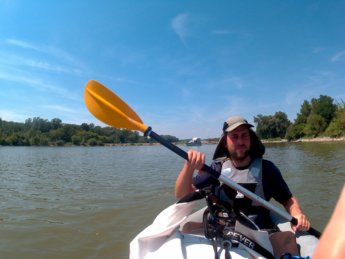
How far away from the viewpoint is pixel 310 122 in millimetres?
63469

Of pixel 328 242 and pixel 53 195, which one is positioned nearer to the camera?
pixel 328 242

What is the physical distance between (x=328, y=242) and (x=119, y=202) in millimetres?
6883

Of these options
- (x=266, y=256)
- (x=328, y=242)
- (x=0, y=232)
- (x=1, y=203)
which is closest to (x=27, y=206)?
(x=1, y=203)

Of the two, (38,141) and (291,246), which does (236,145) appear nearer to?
(291,246)

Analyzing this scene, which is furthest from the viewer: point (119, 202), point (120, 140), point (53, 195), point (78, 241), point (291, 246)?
point (120, 140)

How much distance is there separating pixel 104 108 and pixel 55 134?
94.3m

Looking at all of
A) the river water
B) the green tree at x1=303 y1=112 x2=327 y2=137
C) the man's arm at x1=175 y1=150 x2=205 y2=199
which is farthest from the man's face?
the green tree at x1=303 y1=112 x2=327 y2=137

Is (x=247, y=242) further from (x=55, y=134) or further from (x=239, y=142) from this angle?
(x=55, y=134)

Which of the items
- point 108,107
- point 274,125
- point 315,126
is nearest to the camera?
point 108,107

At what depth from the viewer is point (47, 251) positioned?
4.11 m

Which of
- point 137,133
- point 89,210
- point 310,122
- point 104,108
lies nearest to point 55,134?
point 137,133

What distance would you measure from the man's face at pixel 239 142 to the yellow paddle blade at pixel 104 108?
1055 millimetres

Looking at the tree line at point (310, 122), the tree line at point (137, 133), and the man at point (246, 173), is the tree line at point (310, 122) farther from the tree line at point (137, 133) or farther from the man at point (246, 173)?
the man at point (246, 173)

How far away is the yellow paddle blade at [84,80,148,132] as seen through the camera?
11.5 ft
